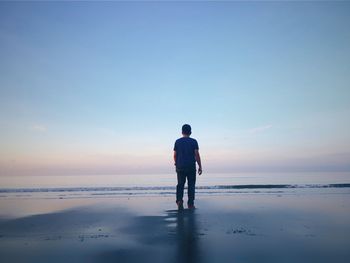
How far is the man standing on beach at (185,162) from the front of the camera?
7801 millimetres

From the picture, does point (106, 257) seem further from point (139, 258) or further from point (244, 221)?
point (244, 221)

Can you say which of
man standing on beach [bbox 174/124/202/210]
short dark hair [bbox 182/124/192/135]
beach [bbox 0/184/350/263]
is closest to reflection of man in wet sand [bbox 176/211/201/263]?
beach [bbox 0/184/350/263]

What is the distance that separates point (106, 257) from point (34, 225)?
10.4 feet

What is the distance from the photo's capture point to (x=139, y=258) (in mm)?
3342

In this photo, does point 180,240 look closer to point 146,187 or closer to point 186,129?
point 186,129

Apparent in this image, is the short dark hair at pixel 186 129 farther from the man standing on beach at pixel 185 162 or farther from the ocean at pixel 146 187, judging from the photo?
the ocean at pixel 146 187

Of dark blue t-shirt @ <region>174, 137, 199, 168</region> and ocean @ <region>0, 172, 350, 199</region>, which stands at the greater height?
dark blue t-shirt @ <region>174, 137, 199, 168</region>

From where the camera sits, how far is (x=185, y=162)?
25.7 ft

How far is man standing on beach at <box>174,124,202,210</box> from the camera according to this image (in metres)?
7.80

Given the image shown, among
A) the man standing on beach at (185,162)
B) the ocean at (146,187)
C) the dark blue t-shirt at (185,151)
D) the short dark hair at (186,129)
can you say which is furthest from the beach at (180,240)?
the ocean at (146,187)

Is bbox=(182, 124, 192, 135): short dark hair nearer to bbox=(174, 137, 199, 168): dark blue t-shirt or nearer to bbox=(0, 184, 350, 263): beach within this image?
bbox=(174, 137, 199, 168): dark blue t-shirt

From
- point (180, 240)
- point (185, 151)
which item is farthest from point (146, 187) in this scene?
point (180, 240)

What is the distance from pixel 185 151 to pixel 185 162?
13.5 inches

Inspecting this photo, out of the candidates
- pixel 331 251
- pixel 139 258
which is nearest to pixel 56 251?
pixel 139 258
